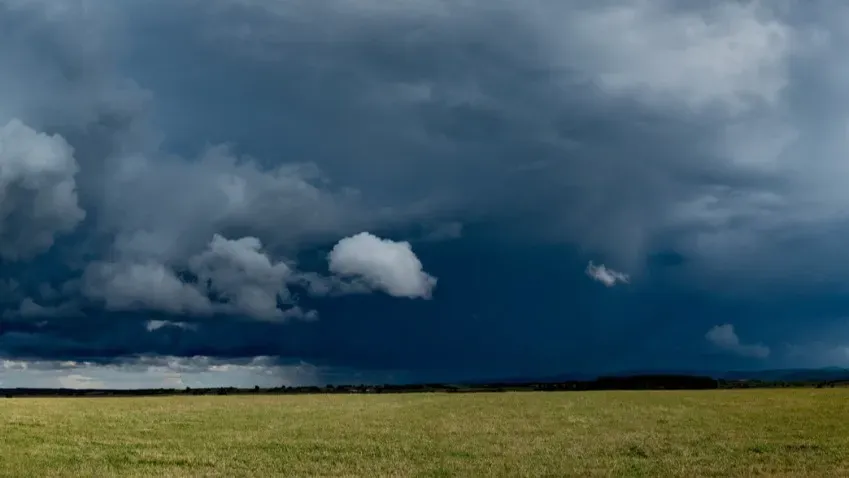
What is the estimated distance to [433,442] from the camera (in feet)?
133

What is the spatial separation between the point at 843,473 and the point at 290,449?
76.7 ft

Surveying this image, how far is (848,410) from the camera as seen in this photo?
57.1 metres

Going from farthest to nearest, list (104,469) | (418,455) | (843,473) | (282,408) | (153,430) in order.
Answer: (282,408)
(153,430)
(418,455)
(104,469)
(843,473)

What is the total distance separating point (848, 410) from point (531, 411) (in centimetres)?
2174

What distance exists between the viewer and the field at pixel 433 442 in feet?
108

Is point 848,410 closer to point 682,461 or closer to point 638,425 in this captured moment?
point 638,425

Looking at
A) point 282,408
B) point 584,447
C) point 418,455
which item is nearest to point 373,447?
point 418,455

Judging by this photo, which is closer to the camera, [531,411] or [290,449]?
[290,449]

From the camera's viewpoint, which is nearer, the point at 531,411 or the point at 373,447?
the point at 373,447

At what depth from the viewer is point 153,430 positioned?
46.9 meters

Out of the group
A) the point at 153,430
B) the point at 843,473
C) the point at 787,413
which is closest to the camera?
the point at 843,473

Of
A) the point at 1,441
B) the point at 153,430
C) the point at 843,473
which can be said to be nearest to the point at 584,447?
the point at 843,473

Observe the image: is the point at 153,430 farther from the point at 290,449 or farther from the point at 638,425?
the point at 638,425

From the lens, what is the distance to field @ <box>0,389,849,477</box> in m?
32.9
